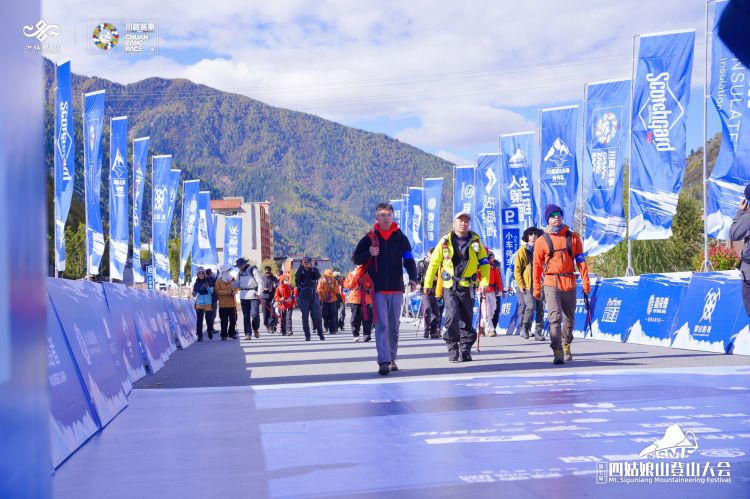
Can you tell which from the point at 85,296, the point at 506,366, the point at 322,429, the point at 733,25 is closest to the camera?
the point at 733,25

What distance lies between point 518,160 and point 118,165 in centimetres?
1220

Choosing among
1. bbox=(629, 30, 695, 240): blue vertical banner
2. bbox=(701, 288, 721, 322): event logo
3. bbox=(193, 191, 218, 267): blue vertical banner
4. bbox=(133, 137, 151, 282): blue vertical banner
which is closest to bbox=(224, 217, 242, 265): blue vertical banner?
bbox=(193, 191, 218, 267): blue vertical banner

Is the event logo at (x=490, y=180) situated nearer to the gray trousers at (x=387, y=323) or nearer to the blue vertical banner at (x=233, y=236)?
the gray trousers at (x=387, y=323)

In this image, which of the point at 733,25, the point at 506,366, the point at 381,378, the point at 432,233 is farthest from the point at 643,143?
the point at 432,233

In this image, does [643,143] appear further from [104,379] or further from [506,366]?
[104,379]

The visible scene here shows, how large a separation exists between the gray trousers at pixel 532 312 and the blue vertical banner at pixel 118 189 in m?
14.4

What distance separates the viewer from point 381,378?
11547 millimetres

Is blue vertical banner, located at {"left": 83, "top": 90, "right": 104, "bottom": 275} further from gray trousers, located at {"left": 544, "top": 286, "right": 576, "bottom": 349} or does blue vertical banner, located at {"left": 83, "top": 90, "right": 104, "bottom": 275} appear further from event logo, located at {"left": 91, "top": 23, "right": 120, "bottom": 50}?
gray trousers, located at {"left": 544, "top": 286, "right": 576, "bottom": 349}

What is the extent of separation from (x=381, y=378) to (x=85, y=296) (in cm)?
441

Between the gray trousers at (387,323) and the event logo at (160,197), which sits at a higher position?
the event logo at (160,197)

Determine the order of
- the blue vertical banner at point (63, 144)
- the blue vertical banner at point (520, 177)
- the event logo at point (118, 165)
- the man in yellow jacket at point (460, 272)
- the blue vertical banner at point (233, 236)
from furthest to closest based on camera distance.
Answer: the blue vertical banner at point (233, 236) < the event logo at point (118, 165) < the blue vertical banner at point (520, 177) < the blue vertical banner at point (63, 144) < the man in yellow jacket at point (460, 272)

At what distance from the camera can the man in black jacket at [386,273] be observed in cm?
1197

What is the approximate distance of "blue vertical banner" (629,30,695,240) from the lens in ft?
58.9

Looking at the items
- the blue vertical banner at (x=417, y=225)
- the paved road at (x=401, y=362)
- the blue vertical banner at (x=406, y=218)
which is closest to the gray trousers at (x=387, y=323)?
the paved road at (x=401, y=362)
